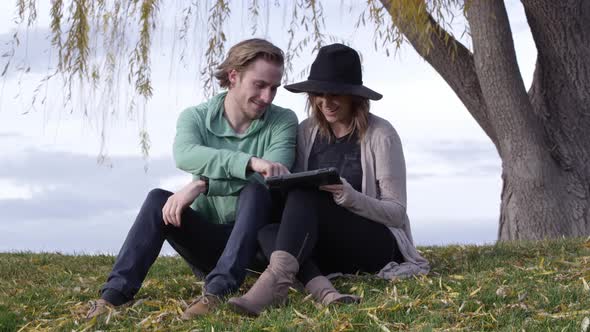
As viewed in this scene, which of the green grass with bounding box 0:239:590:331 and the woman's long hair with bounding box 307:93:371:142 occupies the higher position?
the woman's long hair with bounding box 307:93:371:142

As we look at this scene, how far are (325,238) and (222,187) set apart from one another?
649 millimetres

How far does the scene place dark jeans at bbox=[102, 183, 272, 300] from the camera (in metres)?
4.66

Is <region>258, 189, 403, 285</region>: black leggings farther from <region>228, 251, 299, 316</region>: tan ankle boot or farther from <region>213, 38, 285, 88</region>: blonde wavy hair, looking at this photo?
<region>213, 38, 285, 88</region>: blonde wavy hair

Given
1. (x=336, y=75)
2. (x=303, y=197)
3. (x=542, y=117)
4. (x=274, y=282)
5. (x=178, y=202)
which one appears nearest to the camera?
(x=274, y=282)

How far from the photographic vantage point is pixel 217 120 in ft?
17.0

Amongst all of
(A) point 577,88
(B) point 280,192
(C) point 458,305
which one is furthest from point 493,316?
(A) point 577,88

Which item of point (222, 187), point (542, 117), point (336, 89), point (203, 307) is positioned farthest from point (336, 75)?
point (542, 117)

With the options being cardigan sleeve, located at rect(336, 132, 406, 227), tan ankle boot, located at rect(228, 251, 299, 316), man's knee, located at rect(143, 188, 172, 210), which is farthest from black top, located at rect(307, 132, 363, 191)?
man's knee, located at rect(143, 188, 172, 210)

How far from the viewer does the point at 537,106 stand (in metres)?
8.64

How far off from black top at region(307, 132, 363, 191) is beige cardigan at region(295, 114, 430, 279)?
7 cm

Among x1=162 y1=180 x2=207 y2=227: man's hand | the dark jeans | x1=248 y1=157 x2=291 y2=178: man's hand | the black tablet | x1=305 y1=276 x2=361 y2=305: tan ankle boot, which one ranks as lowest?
x1=305 y1=276 x2=361 y2=305: tan ankle boot

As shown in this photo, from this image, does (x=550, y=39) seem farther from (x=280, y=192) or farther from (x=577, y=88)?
(x=280, y=192)

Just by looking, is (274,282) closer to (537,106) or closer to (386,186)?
(386,186)

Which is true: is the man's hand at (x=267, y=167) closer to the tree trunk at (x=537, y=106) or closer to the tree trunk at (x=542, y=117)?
the tree trunk at (x=537, y=106)
